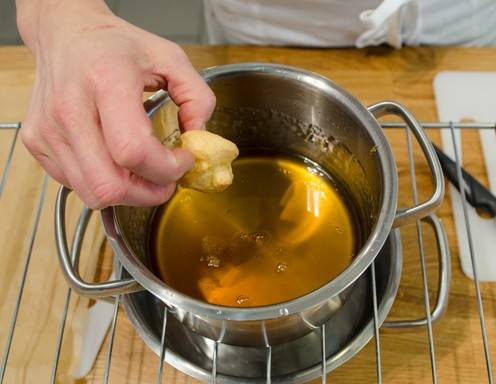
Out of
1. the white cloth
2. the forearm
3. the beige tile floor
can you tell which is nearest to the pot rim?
the forearm

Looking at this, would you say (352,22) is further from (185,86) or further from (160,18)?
(160,18)

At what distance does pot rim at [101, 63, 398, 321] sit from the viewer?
0.40m

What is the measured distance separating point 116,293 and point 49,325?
0.16 metres

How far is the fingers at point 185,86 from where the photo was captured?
0.43 m

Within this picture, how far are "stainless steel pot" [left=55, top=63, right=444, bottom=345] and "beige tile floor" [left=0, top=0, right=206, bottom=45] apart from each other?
892mm

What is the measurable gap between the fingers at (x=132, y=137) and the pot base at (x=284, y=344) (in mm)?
197

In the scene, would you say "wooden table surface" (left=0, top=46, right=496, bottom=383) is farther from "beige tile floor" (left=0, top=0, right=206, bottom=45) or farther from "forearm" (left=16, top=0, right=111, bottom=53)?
"beige tile floor" (left=0, top=0, right=206, bottom=45)

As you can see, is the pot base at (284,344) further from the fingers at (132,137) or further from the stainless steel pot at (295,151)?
the fingers at (132,137)

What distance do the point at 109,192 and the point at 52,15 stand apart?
0.18 metres

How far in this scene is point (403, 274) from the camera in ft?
1.97

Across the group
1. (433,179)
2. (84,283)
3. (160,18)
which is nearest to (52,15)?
(84,283)

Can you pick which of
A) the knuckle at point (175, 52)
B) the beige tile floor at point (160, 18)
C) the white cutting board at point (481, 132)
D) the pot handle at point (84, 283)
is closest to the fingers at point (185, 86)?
the knuckle at point (175, 52)

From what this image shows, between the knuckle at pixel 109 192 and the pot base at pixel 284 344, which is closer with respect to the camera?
the knuckle at pixel 109 192

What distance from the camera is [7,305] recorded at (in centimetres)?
59
